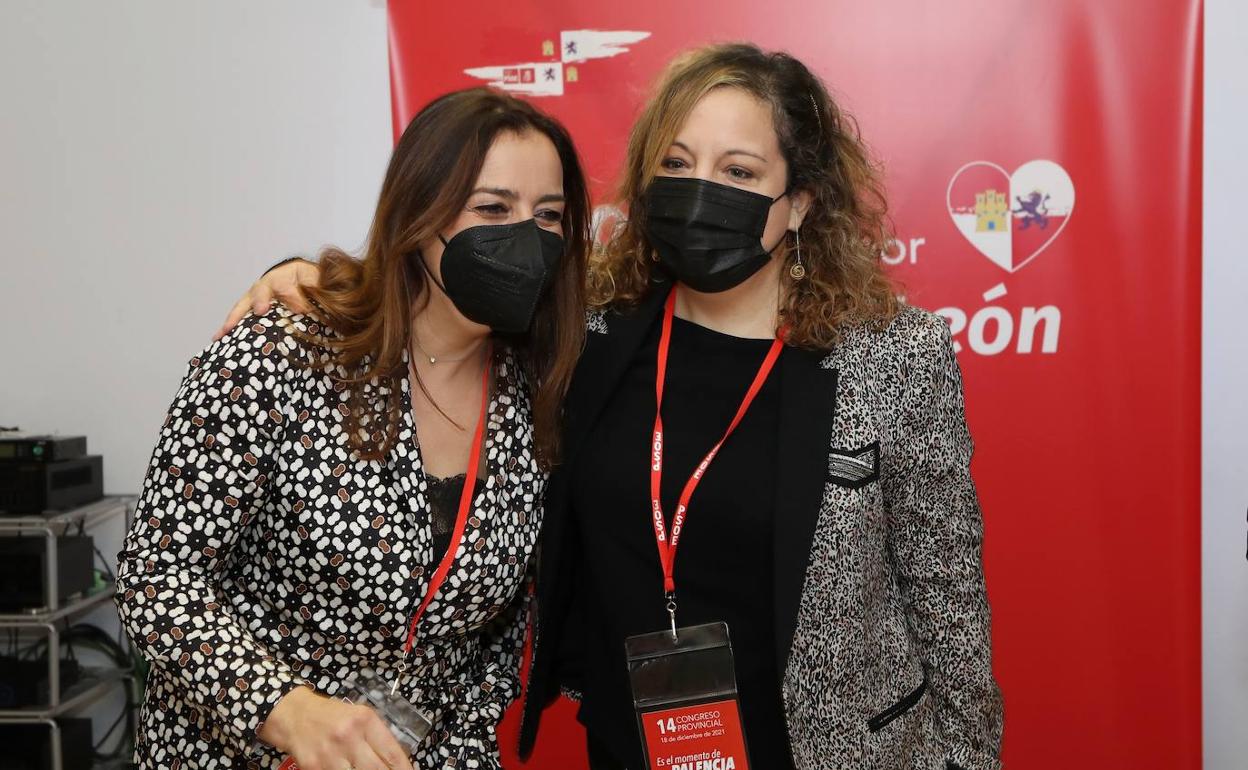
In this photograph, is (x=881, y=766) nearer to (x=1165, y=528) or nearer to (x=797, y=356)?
(x=797, y=356)

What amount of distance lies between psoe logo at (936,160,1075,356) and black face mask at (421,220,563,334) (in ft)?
4.96

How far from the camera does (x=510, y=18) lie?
2.70 metres

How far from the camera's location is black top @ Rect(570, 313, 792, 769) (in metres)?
1.59

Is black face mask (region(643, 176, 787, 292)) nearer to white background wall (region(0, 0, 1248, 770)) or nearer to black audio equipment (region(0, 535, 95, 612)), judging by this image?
white background wall (region(0, 0, 1248, 770))

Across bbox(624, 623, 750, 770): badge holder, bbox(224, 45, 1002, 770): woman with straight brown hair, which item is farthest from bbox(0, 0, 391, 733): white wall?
bbox(624, 623, 750, 770): badge holder

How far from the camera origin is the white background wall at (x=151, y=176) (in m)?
2.98

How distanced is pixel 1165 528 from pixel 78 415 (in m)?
3.10

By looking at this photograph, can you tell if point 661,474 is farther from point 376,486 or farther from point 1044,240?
point 1044,240

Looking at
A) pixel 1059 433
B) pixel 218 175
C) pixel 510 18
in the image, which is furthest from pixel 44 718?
pixel 1059 433

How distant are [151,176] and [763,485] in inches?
90.7

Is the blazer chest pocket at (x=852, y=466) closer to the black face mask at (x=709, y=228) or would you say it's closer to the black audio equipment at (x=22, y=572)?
the black face mask at (x=709, y=228)

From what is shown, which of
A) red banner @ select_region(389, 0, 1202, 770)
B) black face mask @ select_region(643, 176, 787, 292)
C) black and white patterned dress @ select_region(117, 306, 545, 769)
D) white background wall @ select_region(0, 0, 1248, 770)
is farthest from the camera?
white background wall @ select_region(0, 0, 1248, 770)

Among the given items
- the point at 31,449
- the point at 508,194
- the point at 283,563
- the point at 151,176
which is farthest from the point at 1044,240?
the point at 31,449

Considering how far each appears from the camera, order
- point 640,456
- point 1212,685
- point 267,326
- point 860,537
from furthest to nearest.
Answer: point 1212,685, point 640,456, point 860,537, point 267,326
